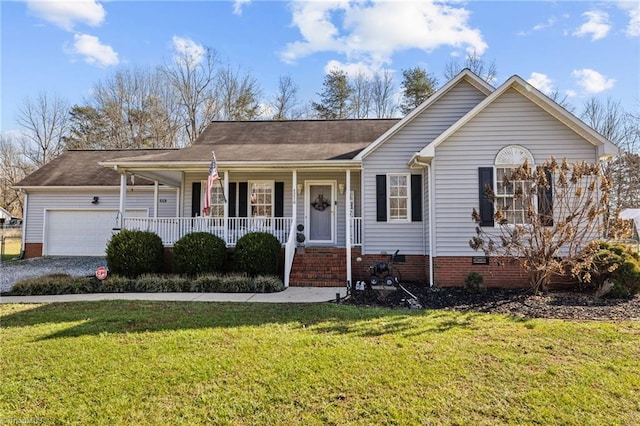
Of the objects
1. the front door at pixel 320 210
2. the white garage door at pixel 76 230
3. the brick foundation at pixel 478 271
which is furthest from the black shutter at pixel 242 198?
the brick foundation at pixel 478 271

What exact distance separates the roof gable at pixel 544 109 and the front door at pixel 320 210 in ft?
12.4

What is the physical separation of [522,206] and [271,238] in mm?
6424

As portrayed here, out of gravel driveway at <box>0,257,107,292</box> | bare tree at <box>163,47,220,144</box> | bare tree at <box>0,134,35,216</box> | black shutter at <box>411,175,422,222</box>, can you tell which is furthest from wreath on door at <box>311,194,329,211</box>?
bare tree at <box>0,134,35,216</box>

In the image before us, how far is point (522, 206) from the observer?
8.14 m

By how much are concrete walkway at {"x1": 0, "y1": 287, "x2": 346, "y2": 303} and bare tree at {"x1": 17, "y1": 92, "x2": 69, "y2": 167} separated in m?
29.9

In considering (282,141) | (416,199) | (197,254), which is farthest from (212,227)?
(416,199)

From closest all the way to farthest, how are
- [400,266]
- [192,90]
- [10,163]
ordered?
[400,266] → [192,90] → [10,163]

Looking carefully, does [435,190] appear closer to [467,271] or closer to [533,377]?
[467,271]

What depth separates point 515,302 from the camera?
22.7 feet

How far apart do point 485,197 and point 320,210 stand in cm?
509

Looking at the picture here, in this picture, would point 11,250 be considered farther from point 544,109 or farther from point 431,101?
point 544,109

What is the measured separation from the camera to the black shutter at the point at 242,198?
11.6 meters

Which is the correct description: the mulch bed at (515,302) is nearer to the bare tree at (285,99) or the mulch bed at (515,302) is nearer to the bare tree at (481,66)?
the bare tree at (285,99)

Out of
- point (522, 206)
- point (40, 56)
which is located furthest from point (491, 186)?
point (40, 56)
